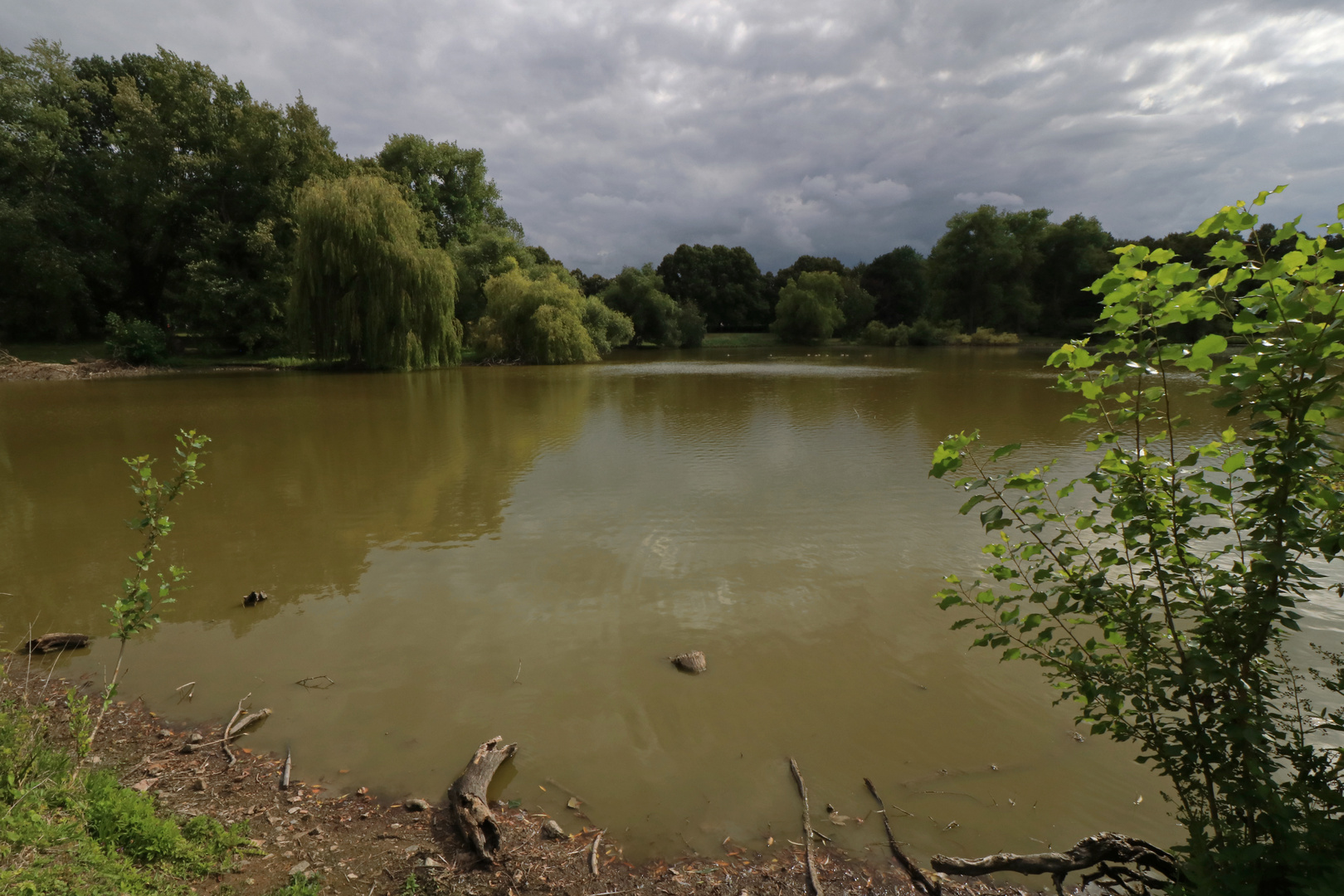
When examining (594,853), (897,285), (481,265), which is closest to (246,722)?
(594,853)

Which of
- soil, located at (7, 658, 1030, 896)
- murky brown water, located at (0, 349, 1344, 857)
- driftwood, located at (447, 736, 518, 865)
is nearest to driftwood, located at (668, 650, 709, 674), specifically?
murky brown water, located at (0, 349, 1344, 857)

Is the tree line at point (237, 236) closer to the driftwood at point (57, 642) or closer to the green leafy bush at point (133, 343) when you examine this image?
the green leafy bush at point (133, 343)

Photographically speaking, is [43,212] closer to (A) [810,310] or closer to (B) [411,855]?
(B) [411,855]

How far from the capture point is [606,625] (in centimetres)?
546

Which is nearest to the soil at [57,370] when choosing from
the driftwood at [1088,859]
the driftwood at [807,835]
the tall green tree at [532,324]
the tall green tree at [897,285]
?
the tall green tree at [532,324]

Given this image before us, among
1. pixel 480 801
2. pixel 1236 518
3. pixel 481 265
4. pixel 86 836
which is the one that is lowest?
pixel 480 801

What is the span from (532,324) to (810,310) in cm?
3483

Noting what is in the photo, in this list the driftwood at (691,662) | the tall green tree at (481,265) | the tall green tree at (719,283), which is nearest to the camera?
the driftwood at (691,662)

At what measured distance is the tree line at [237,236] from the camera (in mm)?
27328

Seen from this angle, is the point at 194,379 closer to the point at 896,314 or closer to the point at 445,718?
the point at 445,718

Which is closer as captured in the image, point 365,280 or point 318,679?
point 318,679

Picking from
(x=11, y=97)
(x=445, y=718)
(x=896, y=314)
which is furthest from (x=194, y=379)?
(x=896, y=314)

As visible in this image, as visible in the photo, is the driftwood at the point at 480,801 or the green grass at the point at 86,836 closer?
the green grass at the point at 86,836

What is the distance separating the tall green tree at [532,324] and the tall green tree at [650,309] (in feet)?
68.3
